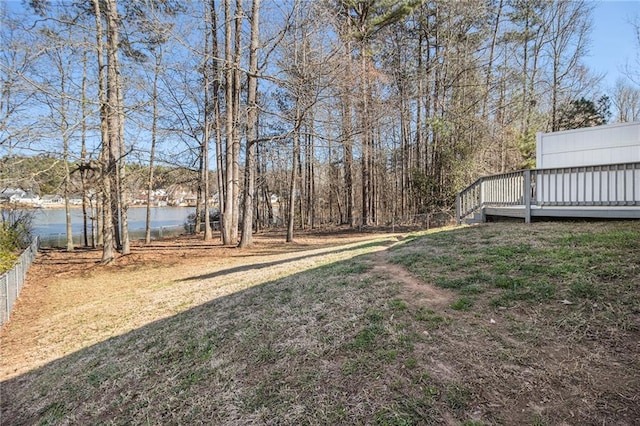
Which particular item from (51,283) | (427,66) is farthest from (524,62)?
(51,283)

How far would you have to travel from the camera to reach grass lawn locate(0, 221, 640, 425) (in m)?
2.19

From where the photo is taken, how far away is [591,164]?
7.82 m

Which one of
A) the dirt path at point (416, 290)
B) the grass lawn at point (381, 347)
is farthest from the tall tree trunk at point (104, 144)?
the dirt path at point (416, 290)

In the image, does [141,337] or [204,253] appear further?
[204,253]

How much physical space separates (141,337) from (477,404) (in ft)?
13.7

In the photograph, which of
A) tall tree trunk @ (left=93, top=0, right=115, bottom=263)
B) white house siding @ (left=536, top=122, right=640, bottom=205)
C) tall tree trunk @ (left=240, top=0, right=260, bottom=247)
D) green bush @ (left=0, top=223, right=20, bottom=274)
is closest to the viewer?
white house siding @ (left=536, top=122, right=640, bottom=205)

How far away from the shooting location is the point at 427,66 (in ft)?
53.9

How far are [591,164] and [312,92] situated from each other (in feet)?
Result: 24.8

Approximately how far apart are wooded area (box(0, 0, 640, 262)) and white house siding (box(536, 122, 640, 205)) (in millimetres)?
5935

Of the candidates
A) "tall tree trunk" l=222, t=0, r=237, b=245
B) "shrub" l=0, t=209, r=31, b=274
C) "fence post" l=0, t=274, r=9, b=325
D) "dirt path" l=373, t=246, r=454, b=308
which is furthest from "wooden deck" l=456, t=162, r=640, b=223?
"shrub" l=0, t=209, r=31, b=274

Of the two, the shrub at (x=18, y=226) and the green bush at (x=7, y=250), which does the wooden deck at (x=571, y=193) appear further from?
the shrub at (x=18, y=226)

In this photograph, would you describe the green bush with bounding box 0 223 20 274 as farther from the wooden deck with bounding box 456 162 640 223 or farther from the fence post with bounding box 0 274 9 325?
the wooden deck with bounding box 456 162 640 223

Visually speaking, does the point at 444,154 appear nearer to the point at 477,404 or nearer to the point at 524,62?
the point at 524,62

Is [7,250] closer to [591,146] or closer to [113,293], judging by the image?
[113,293]
